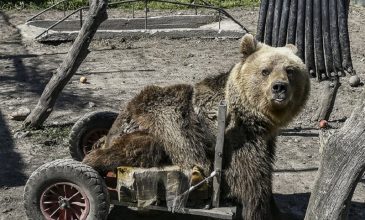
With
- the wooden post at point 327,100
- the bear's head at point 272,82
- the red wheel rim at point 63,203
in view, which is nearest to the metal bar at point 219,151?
the bear's head at point 272,82

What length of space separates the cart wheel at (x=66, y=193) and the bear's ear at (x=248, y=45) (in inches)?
57.1

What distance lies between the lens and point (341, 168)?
3750 millimetres

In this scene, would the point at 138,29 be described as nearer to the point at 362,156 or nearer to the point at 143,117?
the point at 143,117

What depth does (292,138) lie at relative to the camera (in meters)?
7.64

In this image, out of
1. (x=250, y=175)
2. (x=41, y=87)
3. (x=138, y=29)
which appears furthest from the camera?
(x=138, y=29)

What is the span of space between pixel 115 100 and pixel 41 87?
50.9 inches

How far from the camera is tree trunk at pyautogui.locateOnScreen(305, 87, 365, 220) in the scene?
12.0 ft

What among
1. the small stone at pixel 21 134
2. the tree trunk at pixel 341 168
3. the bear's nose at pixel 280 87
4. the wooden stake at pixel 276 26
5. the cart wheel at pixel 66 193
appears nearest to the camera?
the tree trunk at pixel 341 168

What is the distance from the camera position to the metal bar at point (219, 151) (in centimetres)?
466

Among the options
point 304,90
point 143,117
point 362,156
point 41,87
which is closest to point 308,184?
point 304,90

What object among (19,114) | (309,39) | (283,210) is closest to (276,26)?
(309,39)

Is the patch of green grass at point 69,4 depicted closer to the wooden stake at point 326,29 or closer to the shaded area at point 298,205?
the wooden stake at point 326,29

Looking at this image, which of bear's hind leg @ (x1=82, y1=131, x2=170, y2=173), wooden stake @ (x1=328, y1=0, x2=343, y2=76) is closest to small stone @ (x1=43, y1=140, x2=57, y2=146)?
bear's hind leg @ (x1=82, y1=131, x2=170, y2=173)

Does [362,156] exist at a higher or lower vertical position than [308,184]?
higher
